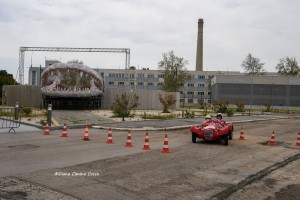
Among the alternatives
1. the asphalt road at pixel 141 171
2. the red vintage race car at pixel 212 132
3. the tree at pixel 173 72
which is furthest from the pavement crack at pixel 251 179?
the tree at pixel 173 72

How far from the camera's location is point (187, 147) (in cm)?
1420

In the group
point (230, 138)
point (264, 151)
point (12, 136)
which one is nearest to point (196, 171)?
point (264, 151)

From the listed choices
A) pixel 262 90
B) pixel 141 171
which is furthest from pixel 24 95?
pixel 262 90

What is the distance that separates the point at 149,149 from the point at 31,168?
5.15 m

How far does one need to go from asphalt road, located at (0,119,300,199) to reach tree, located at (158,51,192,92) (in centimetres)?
7149

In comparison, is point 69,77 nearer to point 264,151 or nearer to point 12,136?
point 12,136

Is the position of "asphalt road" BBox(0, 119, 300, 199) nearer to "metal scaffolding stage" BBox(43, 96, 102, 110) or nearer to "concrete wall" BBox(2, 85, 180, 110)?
"metal scaffolding stage" BBox(43, 96, 102, 110)

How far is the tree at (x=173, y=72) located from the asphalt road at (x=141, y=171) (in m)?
71.5

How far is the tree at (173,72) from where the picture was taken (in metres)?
85.8

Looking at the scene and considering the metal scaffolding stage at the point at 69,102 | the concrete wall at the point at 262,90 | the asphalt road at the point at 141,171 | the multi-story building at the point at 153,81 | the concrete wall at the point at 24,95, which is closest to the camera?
the asphalt road at the point at 141,171

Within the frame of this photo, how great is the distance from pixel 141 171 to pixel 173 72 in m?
78.9

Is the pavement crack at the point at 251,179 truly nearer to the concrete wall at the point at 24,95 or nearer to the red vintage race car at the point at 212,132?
the red vintage race car at the point at 212,132

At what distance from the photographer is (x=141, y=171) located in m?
9.29

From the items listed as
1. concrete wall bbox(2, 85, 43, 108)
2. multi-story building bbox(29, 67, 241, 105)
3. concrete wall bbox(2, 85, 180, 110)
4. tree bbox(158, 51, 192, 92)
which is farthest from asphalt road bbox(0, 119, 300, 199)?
multi-story building bbox(29, 67, 241, 105)
